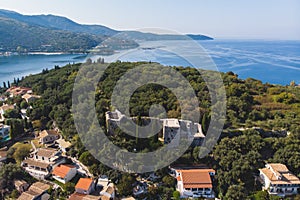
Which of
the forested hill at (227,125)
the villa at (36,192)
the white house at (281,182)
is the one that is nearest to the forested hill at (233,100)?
the forested hill at (227,125)

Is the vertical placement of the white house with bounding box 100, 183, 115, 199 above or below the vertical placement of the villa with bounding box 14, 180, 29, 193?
above

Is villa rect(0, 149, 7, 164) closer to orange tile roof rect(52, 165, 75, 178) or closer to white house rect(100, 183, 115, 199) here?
orange tile roof rect(52, 165, 75, 178)

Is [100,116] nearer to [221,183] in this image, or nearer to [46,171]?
[46,171]

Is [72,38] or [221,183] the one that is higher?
[72,38]

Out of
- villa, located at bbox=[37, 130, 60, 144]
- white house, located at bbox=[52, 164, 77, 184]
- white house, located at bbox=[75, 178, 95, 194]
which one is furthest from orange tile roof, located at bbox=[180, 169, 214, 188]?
villa, located at bbox=[37, 130, 60, 144]

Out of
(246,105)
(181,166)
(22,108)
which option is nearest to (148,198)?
(181,166)

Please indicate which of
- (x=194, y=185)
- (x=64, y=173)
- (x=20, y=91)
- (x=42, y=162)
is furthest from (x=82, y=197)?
(x=20, y=91)
